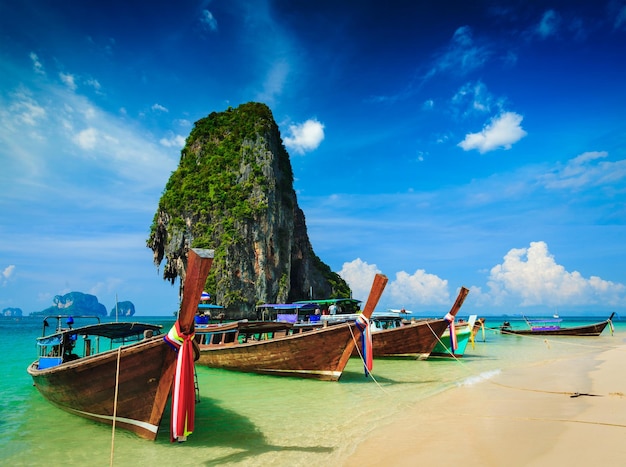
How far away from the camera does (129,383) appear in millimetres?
5895

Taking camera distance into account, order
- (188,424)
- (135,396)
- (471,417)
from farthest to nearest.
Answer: (471,417) → (135,396) → (188,424)

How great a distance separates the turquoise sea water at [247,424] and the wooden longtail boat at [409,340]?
7.73ft

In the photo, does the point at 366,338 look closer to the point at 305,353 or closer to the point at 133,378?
the point at 305,353

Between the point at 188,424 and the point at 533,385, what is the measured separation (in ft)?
31.5

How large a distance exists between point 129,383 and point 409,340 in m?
11.7

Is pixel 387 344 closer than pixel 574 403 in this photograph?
No

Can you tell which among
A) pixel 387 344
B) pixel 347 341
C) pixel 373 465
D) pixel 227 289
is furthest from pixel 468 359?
pixel 227 289

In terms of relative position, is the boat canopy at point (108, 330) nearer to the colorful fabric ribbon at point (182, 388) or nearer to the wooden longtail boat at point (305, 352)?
the wooden longtail boat at point (305, 352)

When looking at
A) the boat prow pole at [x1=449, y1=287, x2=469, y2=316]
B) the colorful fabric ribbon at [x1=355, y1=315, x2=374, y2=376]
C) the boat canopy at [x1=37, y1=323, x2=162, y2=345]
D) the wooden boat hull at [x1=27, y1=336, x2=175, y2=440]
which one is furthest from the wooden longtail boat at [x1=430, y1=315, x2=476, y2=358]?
the wooden boat hull at [x1=27, y1=336, x2=175, y2=440]

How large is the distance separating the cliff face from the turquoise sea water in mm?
33696

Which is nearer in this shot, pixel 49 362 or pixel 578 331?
pixel 49 362

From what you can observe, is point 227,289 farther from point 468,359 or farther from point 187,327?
point 187,327

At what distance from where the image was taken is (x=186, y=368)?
5258mm

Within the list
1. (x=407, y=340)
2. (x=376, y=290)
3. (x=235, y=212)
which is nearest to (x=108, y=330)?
(x=376, y=290)
